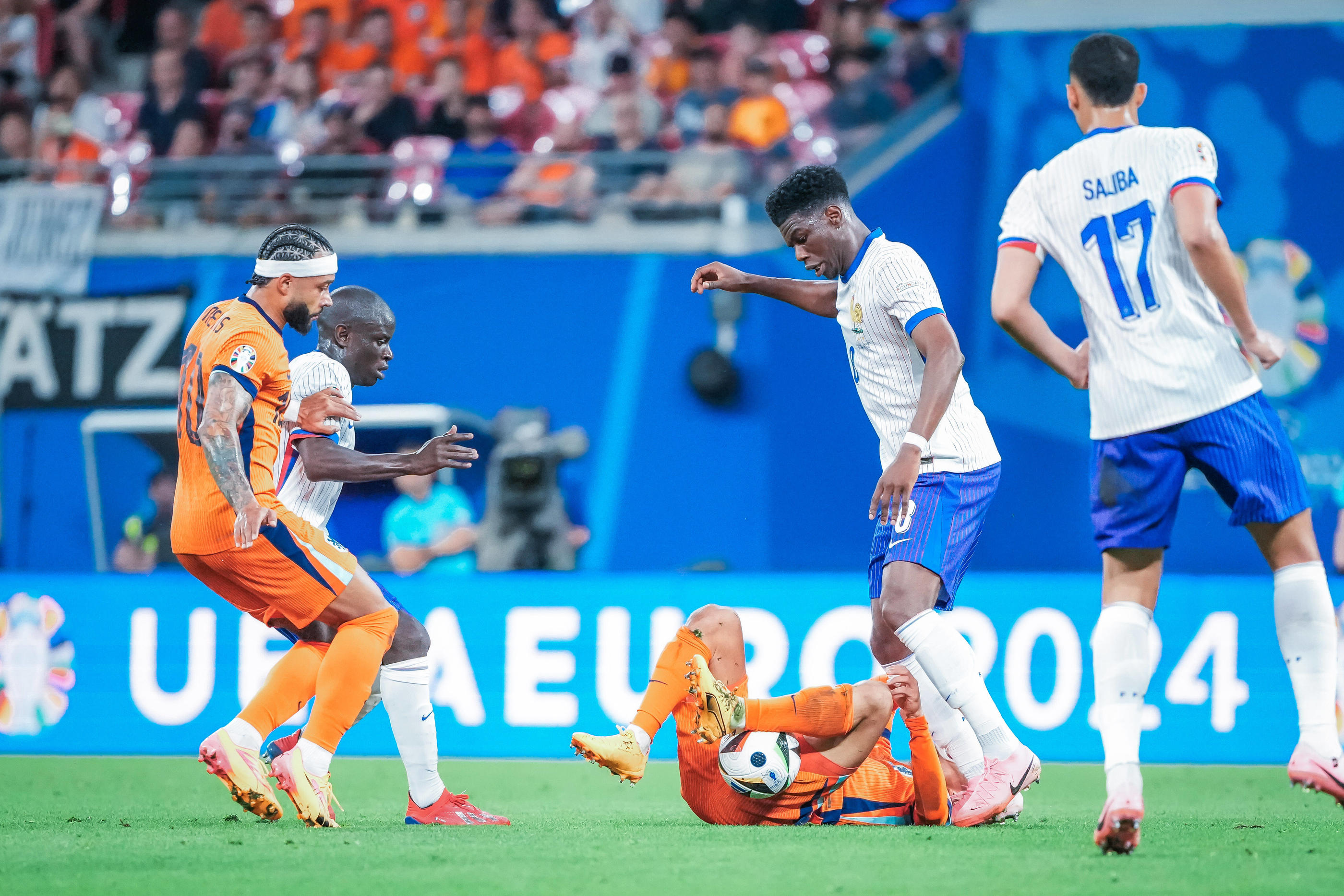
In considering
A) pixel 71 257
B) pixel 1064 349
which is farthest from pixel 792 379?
pixel 1064 349

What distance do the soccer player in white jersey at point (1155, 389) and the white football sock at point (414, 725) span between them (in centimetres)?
225

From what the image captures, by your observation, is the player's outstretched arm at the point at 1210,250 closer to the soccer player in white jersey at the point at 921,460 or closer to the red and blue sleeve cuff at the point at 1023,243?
the red and blue sleeve cuff at the point at 1023,243

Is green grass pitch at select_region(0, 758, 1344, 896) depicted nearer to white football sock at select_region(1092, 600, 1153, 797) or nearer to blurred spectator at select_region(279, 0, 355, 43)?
white football sock at select_region(1092, 600, 1153, 797)

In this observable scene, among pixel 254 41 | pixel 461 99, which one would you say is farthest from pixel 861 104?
pixel 254 41

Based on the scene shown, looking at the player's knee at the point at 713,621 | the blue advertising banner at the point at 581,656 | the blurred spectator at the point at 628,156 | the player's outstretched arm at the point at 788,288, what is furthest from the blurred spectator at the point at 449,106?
the player's knee at the point at 713,621

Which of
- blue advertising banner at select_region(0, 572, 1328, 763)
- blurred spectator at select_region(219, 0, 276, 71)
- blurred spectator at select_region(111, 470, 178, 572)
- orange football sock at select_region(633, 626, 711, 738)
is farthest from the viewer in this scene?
blurred spectator at select_region(219, 0, 276, 71)

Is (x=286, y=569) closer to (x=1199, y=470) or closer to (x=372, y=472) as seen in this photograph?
(x=372, y=472)

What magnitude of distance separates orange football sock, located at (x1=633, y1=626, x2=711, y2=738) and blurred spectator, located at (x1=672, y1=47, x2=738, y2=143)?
7599 millimetres

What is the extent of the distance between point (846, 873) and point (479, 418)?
8702mm

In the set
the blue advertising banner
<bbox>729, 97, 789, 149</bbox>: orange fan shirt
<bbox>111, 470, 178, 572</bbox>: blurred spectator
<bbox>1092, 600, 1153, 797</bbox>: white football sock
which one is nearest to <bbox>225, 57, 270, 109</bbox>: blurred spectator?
<bbox>111, 470, 178, 572</bbox>: blurred spectator

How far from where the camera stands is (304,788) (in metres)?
4.76

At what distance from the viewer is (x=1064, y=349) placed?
4.28m

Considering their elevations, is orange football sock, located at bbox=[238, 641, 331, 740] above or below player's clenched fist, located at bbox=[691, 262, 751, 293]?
below

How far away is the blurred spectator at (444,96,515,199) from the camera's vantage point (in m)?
11.7
